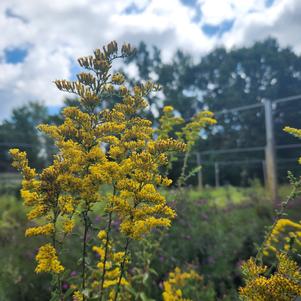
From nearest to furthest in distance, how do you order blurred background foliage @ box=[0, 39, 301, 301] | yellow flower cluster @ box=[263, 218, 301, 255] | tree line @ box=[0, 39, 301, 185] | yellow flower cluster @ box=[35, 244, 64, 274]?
1. yellow flower cluster @ box=[35, 244, 64, 274]
2. yellow flower cluster @ box=[263, 218, 301, 255]
3. blurred background foliage @ box=[0, 39, 301, 301]
4. tree line @ box=[0, 39, 301, 185]

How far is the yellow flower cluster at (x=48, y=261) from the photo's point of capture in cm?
169

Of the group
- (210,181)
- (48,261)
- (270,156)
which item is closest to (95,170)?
(48,261)

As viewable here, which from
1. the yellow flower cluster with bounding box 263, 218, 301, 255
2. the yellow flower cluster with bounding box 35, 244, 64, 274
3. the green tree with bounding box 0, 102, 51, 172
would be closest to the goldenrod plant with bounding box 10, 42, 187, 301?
the yellow flower cluster with bounding box 35, 244, 64, 274

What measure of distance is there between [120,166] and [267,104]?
28.6 ft

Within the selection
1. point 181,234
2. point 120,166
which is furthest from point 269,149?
point 120,166

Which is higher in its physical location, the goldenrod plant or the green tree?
the green tree

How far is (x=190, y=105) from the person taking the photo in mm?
29391

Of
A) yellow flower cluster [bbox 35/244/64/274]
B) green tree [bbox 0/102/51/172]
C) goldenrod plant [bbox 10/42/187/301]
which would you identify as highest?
green tree [bbox 0/102/51/172]

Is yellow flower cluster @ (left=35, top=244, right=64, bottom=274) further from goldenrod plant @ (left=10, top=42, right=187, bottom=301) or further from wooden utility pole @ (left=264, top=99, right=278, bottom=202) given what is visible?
wooden utility pole @ (left=264, top=99, right=278, bottom=202)

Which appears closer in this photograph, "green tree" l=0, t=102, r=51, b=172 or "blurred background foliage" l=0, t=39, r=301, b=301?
"blurred background foliage" l=0, t=39, r=301, b=301

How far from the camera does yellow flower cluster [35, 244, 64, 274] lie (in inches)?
66.3

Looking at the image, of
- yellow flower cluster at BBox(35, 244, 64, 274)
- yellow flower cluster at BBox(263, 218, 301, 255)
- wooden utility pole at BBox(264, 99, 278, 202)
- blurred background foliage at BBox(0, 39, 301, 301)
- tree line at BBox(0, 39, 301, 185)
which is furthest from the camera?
tree line at BBox(0, 39, 301, 185)

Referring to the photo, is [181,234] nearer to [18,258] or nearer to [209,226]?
[209,226]

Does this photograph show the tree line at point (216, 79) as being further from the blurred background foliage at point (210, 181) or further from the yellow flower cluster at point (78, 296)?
the yellow flower cluster at point (78, 296)
